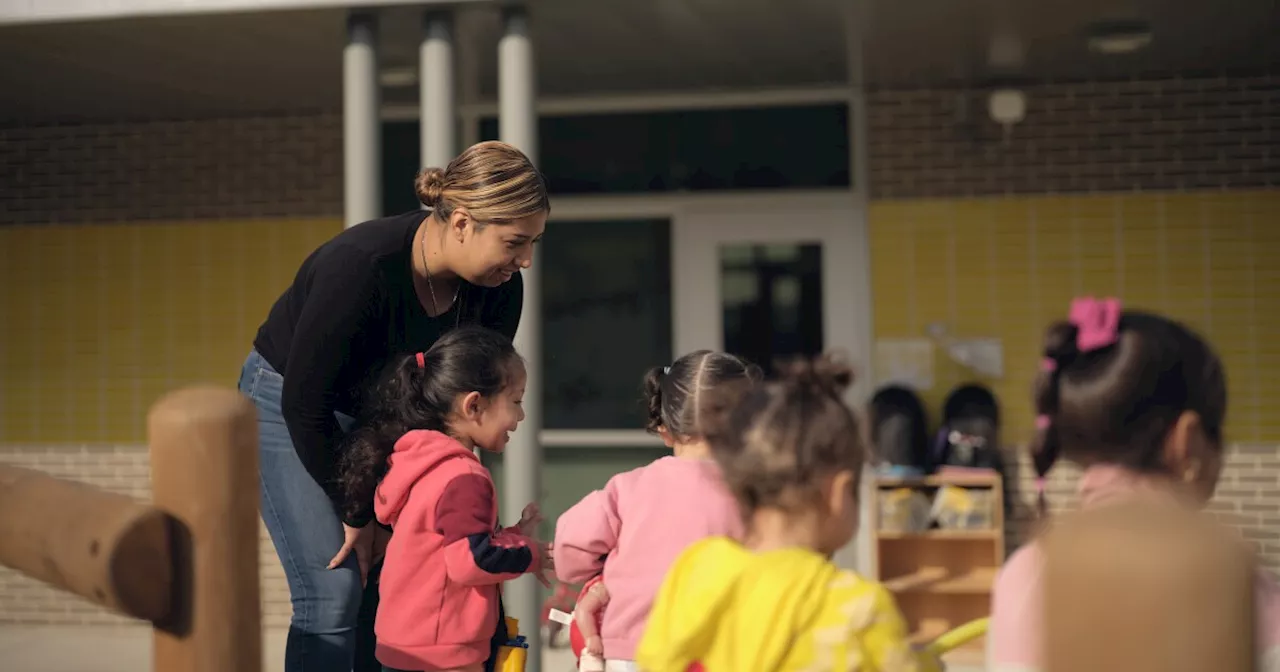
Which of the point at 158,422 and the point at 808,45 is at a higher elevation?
the point at 808,45

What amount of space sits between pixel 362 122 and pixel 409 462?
2.77m

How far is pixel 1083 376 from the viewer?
189 cm

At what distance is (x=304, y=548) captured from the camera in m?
2.79

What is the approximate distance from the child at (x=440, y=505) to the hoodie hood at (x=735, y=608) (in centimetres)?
85

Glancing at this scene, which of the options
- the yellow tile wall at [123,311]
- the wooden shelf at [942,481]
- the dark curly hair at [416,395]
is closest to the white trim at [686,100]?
the yellow tile wall at [123,311]

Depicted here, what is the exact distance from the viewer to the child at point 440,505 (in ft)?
9.16

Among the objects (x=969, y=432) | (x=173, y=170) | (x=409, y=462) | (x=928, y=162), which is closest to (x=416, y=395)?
(x=409, y=462)

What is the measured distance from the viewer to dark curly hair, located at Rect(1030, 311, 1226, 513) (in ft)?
6.10

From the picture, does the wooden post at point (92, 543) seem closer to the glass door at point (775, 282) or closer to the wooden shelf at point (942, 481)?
the wooden shelf at point (942, 481)

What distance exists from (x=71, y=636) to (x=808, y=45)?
215 inches

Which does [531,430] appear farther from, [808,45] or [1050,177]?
[1050,177]

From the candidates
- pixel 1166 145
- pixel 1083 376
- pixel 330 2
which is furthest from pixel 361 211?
pixel 1166 145

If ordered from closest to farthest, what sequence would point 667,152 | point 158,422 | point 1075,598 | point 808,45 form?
point 1075,598, point 158,422, point 808,45, point 667,152

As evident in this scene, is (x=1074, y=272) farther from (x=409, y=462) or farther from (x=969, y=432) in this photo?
(x=409, y=462)
